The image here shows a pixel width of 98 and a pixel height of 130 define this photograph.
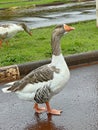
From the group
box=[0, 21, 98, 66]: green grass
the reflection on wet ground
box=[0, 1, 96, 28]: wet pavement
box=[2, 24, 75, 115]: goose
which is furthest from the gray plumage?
box=[0, 1, 96, 28]: wet pavement

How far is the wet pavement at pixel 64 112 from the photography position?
5715 millimetres

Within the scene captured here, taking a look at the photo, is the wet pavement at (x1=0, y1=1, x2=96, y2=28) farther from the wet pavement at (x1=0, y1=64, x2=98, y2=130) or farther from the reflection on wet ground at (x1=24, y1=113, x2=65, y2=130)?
the reflection on wet ground at (x1=24, y1=113, x2=65, y2=130)

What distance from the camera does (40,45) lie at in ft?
35.9

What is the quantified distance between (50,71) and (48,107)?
2.07 feet

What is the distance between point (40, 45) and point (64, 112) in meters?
4.92

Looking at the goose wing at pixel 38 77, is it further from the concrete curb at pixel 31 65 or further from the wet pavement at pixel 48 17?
the wet pavement at pixel 48 17

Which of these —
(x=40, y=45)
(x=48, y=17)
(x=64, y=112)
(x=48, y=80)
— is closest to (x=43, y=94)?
(x=48, y=80)

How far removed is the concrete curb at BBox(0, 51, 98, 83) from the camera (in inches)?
314

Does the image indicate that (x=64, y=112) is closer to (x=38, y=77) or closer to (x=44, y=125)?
(x=44, y=125)

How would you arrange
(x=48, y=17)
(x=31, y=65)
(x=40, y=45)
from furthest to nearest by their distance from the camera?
(x=48, y=17) < (x=40, y=45) < (x=31, y=65)

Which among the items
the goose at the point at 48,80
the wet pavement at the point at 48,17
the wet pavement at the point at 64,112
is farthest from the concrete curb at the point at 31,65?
the wet pavement at the point at 48,17

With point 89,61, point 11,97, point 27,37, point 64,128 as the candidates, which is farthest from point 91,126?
point 27,37

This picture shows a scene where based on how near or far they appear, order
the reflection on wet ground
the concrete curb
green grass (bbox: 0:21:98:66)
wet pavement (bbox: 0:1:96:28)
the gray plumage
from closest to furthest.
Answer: the reflection on wet ground
the gray plumage
the concrete curb
green grass (bbox: 0:21:98:66)
wet pavement (bbox: 0:1:96:28)

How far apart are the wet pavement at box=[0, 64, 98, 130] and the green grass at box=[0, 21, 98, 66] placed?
2.01 m
